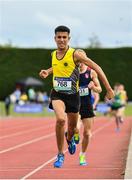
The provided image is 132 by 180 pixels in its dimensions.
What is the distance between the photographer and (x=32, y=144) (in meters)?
17.0

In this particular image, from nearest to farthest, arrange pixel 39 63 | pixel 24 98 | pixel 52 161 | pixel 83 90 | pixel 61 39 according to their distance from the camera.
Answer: pixel 61 39 → pixel 83 90 → pixel 52 161 → pixel 24 98 → pixel 39 63

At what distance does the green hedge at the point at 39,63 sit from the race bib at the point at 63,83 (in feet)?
130

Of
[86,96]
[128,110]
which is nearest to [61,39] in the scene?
[86,96]

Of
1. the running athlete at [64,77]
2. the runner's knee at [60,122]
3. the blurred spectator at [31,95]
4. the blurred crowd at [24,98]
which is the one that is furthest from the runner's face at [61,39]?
the blurred spectator at [31,95]

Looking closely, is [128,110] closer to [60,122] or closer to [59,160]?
[59,160]

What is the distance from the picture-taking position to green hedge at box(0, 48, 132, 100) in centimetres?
4969

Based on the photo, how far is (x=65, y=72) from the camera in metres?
9.78

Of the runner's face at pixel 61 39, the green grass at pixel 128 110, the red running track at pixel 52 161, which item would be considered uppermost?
the runner's face at pixel 61 39

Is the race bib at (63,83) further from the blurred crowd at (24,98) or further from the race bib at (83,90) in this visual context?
the blurred crowd at (24,98)

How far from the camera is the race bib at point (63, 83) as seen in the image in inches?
386

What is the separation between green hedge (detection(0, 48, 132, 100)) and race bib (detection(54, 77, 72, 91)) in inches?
1558

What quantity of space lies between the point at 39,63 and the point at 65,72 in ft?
133

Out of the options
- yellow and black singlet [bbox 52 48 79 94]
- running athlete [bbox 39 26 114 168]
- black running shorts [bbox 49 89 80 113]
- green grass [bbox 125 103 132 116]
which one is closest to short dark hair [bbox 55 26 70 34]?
running athlete [bbox 39 26 114 168]

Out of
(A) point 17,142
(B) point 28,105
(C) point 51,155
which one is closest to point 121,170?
(C) point 51,155
